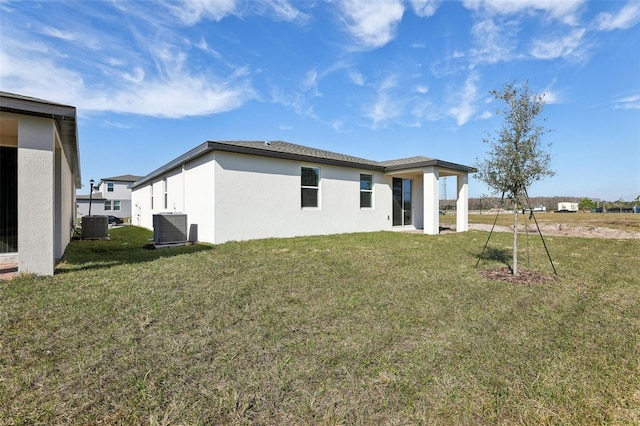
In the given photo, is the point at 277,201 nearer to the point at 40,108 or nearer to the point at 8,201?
the point at 40,108

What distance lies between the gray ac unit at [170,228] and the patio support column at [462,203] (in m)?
12.8

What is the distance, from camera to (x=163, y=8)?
25.3 feet

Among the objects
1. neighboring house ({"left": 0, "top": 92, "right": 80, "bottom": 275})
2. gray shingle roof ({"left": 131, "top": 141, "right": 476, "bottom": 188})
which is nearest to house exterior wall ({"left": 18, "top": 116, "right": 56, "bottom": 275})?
neighboring house ({"left": 0, "top": 92, "right": 80, "bottom": 275})

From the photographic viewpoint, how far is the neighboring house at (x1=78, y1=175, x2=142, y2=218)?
35.1 meters

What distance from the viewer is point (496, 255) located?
8.40 m

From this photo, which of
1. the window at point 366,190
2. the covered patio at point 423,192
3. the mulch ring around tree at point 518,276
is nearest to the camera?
the mulch ring around tree at point 518,276

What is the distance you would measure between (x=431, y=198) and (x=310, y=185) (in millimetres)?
5560

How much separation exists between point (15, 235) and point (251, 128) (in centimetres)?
1236

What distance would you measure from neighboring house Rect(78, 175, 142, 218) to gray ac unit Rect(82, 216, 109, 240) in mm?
27526

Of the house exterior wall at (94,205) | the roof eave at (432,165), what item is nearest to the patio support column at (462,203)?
the roof eave at (432,165)

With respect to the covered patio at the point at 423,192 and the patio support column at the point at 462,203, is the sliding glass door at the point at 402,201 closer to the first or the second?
the covered patio at the point at 423,192

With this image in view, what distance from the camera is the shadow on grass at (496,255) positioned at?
768 cm

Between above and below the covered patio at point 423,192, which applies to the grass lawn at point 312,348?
below

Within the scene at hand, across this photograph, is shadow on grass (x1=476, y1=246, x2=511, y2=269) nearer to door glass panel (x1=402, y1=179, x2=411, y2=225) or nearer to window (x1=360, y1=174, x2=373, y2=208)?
window (x1=360, y1=174, x2=373, y2=208)
